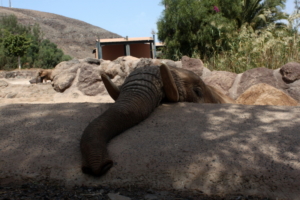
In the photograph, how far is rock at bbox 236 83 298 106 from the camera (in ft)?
18.0

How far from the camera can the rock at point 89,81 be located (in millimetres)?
8945

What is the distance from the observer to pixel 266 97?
5.54 meters

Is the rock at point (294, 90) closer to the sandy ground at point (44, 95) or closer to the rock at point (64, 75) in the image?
the sandy ground at point (44, 95)

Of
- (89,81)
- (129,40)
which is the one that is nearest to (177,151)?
(89,81)

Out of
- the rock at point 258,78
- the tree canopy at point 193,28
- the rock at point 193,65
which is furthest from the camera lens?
the tree canopy at point 193,28

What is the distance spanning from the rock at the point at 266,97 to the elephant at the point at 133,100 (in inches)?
43.5

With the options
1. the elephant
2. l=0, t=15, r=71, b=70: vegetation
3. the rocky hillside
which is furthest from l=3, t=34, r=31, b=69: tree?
the elephant

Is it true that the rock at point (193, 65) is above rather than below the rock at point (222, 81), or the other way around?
above

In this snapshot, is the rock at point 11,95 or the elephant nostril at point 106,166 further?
the rock at point 11,95

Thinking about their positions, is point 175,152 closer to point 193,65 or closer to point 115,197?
point 115,197

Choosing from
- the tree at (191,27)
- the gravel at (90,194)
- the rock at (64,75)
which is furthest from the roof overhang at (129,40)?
the gravel at (90,194)

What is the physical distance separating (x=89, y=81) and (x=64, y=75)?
74cm

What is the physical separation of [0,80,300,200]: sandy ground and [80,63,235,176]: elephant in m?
0.10

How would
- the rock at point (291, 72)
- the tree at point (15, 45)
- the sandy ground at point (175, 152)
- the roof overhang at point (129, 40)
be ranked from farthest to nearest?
the tree at point (15, 45) < the roof overhang at point (129, 40) < the rock at point (291, 72) < the sandy ground at point (175, 152)
